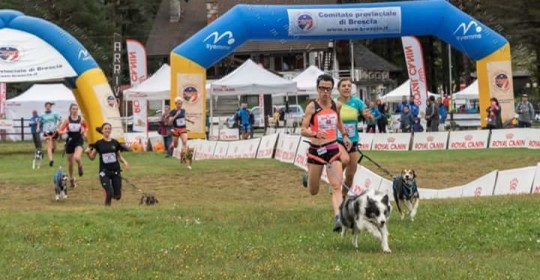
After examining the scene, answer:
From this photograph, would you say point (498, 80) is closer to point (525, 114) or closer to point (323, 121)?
point (525, 114)

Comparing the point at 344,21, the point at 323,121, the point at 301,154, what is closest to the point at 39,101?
the point at 344,21

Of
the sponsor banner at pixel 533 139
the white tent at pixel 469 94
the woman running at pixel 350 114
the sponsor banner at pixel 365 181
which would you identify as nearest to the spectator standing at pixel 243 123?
the sponsor banner at pixel 533 139

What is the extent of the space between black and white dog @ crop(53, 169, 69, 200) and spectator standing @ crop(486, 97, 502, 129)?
15.2 meters

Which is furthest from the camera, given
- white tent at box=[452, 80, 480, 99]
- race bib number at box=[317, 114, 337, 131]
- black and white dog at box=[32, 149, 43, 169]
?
white tent at box=[452, 80, 480, 99]

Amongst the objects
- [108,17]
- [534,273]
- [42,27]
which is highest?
[108,17]

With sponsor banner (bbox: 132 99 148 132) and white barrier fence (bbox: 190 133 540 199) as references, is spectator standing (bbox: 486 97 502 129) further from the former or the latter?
sponsor banner (bbox: 132 99 148 132)

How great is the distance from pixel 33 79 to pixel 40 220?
17.2m

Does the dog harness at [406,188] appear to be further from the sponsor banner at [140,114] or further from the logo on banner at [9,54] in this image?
the sponsor banner at [140,114]

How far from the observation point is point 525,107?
30.7 metres

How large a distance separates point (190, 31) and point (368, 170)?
54955 mm

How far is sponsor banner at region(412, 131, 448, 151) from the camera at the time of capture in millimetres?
28828

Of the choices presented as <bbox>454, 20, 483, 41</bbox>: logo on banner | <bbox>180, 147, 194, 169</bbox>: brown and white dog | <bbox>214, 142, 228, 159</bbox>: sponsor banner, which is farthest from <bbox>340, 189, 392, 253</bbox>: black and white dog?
<bbox>454, 20, 483, 41</bbox>: logo on banner

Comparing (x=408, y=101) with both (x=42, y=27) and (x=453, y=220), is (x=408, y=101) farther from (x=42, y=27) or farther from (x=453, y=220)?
(x=453, y=220)

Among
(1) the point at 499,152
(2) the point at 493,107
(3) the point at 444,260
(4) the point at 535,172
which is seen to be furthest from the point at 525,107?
(3) the point at 444,260
